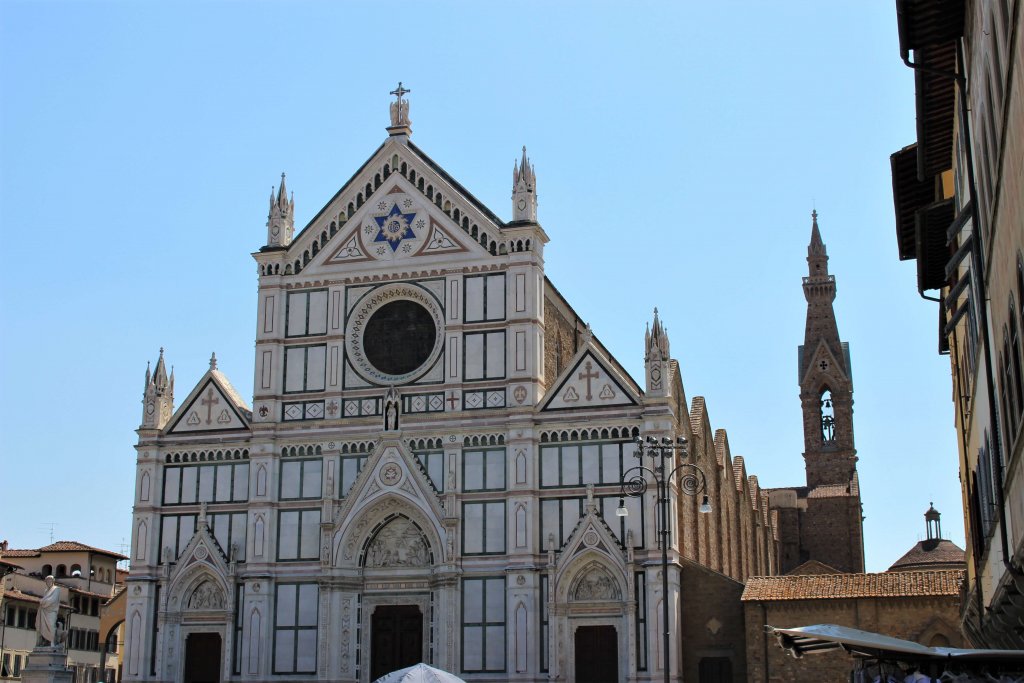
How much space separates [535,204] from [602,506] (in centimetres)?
1004

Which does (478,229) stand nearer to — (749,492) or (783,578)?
(783,578)

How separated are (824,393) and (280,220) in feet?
142

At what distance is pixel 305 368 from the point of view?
4100 centimetres

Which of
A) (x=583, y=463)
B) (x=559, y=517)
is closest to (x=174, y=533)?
(x=559, y=517)

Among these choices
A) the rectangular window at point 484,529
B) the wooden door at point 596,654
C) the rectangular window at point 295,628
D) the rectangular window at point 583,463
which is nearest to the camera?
the wooden door at point 596,654

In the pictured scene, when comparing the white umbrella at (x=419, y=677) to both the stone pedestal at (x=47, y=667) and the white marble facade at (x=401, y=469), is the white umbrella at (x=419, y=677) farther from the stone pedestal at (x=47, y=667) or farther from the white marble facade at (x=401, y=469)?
the stone pedestal at (x=47, y=667)

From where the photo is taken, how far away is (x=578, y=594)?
37.1 meters

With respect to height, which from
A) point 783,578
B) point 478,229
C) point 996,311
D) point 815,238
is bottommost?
point 783,578

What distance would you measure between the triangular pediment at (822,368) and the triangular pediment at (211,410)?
142 feet

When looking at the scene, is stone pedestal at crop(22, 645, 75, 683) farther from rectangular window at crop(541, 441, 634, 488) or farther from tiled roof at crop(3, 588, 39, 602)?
tiled roof at crop(3, 588, 39, 602)

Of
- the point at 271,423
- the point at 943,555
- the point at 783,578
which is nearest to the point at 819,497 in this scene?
the point at 943,555

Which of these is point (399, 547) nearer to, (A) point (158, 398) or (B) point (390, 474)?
(B) point (390, 474)

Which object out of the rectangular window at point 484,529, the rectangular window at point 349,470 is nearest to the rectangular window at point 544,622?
the rectangular window at point 484,529

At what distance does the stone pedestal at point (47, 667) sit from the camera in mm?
33125
